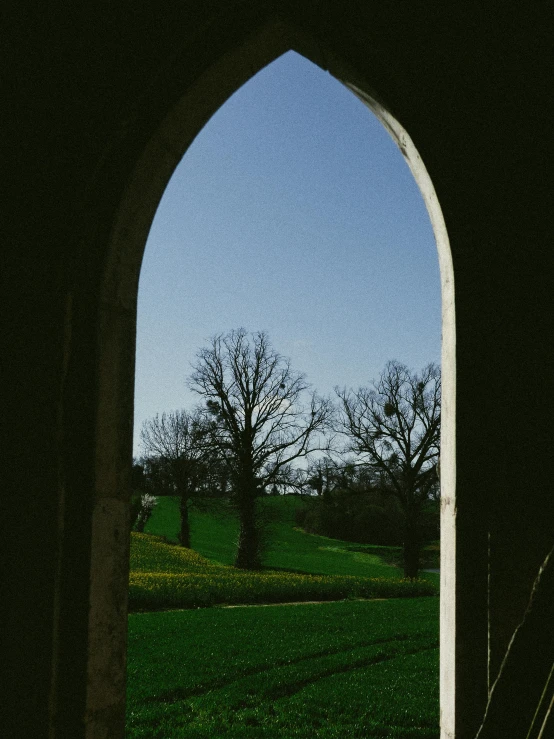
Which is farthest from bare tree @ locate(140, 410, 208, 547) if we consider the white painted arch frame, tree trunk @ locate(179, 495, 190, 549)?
the white painted arch frame

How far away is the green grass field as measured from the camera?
5.91m

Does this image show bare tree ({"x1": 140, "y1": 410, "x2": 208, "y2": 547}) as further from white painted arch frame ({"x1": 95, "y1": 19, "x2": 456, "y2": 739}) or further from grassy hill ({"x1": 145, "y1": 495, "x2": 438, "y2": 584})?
white painted arch frame ({"x1": 95, "y1": 19, "x2": 456, "y2": 739})

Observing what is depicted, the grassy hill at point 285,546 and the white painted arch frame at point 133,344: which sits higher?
the white painted arch frame at point 133,344

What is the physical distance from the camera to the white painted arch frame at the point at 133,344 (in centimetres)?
235

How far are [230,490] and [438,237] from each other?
27.8 meters

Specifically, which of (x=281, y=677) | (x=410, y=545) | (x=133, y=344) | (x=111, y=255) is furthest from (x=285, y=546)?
(x=111, y=255)

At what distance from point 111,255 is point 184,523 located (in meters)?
32.9

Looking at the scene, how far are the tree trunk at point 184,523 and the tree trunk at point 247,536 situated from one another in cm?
505

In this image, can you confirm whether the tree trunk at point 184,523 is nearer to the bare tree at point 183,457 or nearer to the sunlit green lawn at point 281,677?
the bare tree at point 183,457

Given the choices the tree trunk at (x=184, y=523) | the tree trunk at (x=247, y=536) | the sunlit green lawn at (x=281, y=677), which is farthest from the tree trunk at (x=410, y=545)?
the sunlit green lawn at (x=281, y=677)

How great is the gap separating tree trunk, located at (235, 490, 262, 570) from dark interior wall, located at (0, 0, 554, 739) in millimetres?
26844

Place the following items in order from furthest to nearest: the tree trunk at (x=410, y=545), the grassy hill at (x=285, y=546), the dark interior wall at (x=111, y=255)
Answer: the grassy hill at (x=285, y=546) < the tree trunk at (x=410, y=545) < the dark interior wall at (x=111, y=255)

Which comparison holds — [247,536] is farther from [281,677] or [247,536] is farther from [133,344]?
[133,344]

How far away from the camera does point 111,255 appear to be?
2551 millimetres
